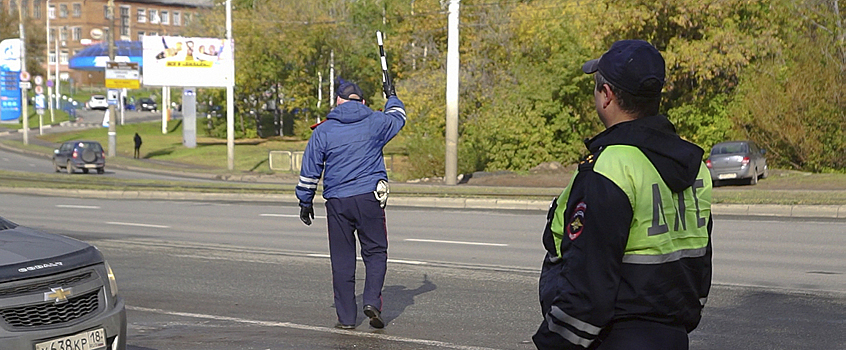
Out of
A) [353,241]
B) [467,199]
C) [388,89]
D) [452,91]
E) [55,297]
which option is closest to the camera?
[55,297]

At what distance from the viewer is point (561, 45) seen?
131 ft

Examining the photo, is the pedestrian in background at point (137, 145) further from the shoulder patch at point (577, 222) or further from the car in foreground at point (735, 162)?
the shoulder patch at point (577, 222)

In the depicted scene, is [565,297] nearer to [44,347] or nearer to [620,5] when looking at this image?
[44,347]

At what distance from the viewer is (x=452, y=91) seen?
30719 mm

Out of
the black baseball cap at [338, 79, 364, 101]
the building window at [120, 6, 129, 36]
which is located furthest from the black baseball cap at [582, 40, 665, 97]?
the building window at [120, 6, 129, 36]

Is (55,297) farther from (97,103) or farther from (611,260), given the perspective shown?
(97,103)

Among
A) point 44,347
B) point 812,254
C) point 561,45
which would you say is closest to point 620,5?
point 561,45

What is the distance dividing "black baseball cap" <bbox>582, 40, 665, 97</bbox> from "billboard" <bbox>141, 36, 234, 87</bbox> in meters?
53.3

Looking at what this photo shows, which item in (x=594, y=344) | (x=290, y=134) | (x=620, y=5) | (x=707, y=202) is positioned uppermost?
(x=620, y=5)

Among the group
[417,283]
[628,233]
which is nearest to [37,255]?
[628,233]

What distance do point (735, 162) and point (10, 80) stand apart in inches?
2647

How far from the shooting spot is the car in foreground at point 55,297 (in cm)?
540

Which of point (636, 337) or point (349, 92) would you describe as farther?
point (349, 92)

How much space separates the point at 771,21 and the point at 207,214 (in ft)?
78.7
